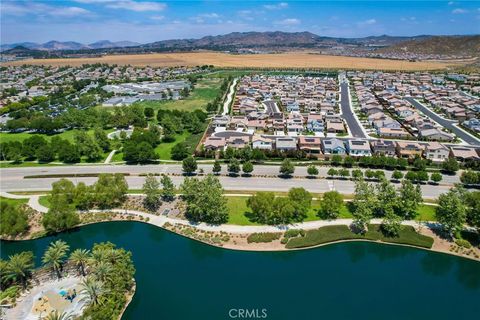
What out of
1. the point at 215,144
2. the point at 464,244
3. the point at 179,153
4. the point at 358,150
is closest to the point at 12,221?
the point at 179,153

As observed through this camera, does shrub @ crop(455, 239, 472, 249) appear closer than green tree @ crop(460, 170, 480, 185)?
Yes

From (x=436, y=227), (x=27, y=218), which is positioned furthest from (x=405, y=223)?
(x=27, y=218)

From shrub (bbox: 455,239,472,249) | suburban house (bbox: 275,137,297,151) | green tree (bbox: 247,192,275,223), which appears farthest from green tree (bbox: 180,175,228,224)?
shrub (bbox: 455,239,472,249)

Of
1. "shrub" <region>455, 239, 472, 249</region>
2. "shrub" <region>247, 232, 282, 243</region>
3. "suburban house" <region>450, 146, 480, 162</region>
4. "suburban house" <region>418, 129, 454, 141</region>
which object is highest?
"suburban house" <region>418, 129, 454, 141</region>

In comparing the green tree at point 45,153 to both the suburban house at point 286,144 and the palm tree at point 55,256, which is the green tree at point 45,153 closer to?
the palm tree at point 55,256

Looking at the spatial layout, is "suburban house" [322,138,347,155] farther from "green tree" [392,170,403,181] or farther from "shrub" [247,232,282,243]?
"shrub" [247,232,282,243]

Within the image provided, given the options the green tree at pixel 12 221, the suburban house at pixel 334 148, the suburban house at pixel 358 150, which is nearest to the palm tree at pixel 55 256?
the green tree at pixel 12 221
